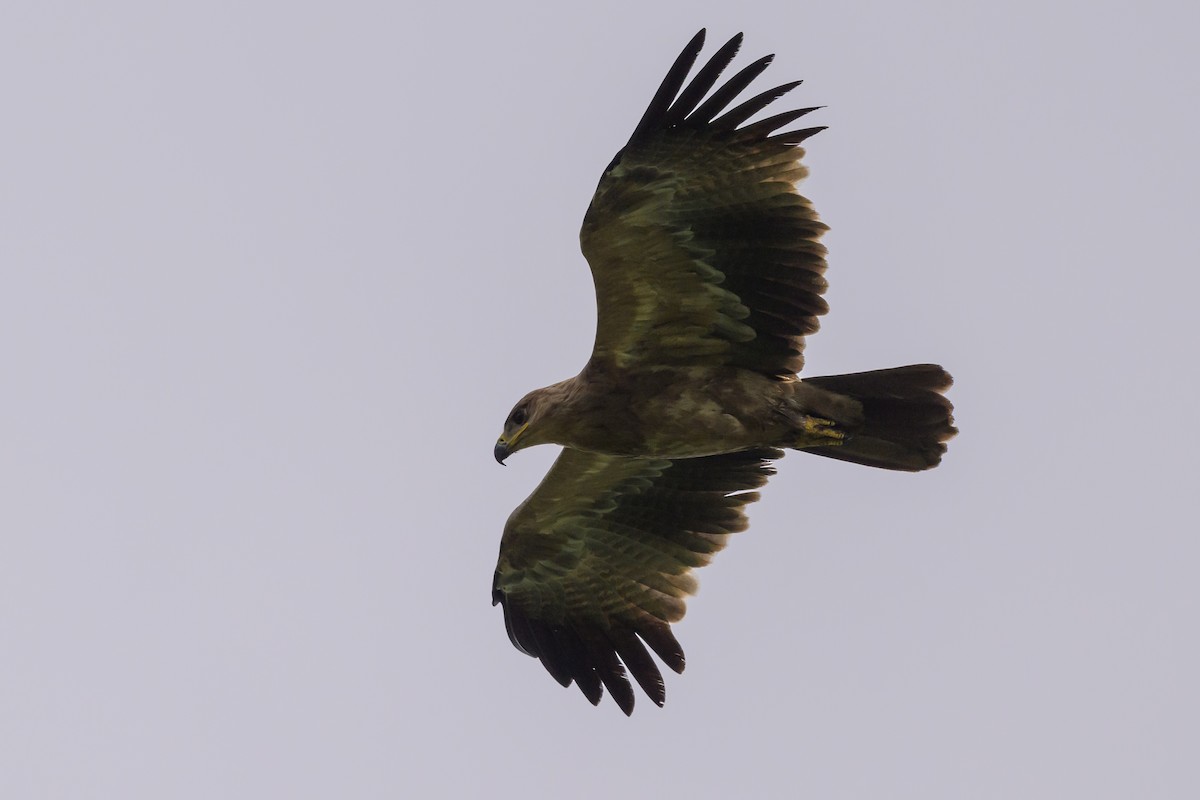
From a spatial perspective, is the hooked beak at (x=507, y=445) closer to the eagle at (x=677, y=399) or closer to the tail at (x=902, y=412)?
the eagle at (x=677, y=399)

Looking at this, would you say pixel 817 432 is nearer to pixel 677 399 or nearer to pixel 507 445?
pixel 677 399

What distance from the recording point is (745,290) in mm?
10008

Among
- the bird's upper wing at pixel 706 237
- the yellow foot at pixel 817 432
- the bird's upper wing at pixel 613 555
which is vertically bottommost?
the bird's upper wing at pixel 613 555

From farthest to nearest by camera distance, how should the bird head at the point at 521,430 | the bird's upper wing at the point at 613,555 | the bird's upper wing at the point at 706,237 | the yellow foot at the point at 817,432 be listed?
the bird's upper wing at the point at 613,555 < the bird head at the point at 521,430 < the yellow foot at the point at 817,432 < the bird's upper wing at the point at 706,237

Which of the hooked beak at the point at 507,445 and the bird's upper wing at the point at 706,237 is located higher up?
the bird's upper wing at the point at 706,237

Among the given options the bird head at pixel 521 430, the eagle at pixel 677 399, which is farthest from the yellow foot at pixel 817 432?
the bird head at pixel 521 430

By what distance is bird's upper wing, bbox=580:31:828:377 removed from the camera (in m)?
9.52

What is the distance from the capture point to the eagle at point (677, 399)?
9.62 meters

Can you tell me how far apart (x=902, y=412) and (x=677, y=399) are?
1.33 m

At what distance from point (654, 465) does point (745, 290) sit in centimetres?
184

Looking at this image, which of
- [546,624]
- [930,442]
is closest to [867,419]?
[930,442]

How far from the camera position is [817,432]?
10164 mm

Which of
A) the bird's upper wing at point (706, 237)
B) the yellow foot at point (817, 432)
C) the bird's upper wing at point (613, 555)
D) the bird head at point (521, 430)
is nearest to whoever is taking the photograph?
the bird's upper wing at point (706, 237)

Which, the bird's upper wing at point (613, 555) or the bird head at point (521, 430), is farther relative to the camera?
the bird's upper wing at point (613, 555)
